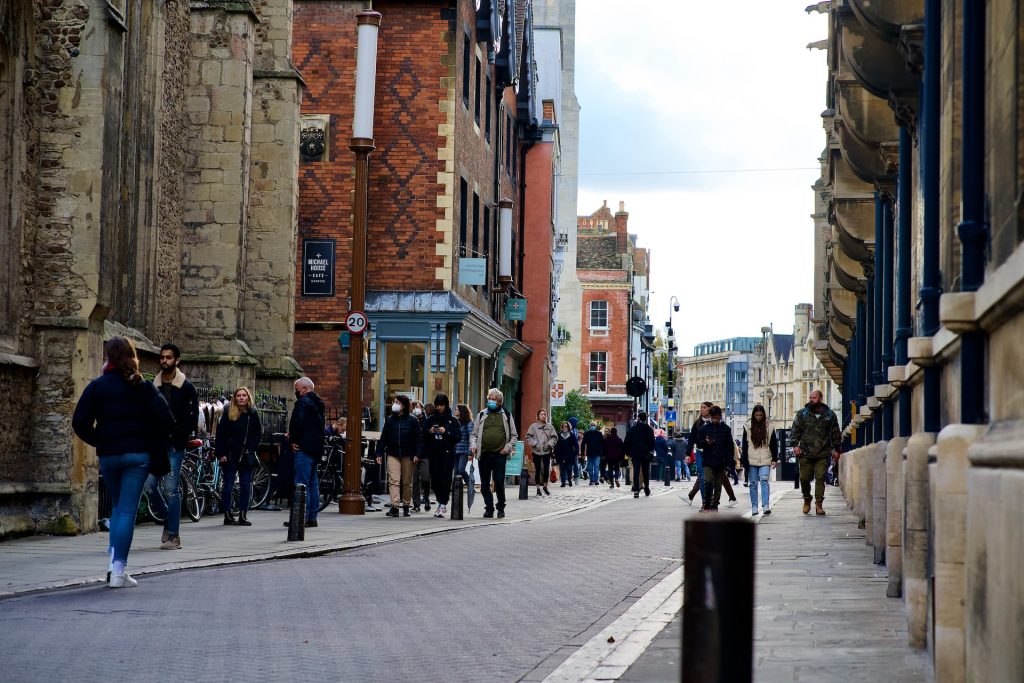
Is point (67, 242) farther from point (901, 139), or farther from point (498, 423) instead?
point (901, 139)

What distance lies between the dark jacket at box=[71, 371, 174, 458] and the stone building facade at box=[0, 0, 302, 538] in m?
4.52

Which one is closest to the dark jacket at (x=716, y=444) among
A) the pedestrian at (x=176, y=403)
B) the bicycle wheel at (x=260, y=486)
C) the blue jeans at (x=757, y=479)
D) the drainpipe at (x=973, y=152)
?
the blue jeans at (x=757, y=479)

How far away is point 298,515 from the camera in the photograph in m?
15.0

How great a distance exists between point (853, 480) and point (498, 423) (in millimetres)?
6123

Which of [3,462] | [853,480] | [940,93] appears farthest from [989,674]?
[853,480]

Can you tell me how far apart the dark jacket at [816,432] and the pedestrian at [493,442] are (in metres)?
4.43

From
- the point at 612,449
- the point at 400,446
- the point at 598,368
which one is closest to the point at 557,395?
the point at 612,449

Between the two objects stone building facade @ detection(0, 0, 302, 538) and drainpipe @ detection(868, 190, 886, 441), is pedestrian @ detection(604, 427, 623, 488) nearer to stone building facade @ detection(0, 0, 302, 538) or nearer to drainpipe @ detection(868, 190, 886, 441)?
stone building facade @ detection(0, 0, 302, 538)

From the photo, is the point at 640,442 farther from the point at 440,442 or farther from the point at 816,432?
the point at 440,442

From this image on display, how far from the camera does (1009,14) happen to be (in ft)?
18.3

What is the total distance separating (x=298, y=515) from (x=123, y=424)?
4.36 meters

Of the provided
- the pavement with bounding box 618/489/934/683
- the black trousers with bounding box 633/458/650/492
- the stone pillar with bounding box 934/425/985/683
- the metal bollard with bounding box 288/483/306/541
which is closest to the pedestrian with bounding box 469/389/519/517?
the metal bollard with bounding box 288/483/306/541

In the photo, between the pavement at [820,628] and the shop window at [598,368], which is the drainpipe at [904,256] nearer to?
the pavement at [820,628]

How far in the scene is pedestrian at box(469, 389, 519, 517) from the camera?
21.0 m
